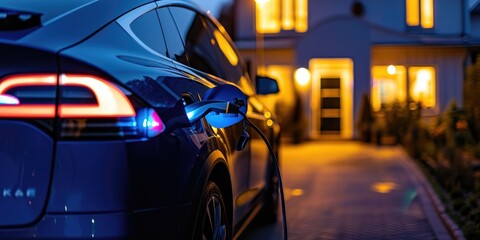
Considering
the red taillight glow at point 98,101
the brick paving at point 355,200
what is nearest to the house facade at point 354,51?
the brick paving at point 355,200

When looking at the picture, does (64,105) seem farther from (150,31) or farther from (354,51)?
(354,51)

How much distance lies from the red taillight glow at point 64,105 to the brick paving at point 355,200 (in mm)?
3628

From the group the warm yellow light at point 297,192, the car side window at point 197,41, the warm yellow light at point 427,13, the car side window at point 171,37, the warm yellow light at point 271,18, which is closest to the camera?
the car side window at point 171,37

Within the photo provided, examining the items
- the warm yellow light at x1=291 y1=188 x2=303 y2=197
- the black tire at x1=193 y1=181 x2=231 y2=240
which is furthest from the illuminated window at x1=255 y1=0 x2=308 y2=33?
the black tire at x1=193 y1=181 x2=231 y2=240

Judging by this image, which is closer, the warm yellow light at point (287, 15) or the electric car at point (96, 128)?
the electric car at point (96, 128)

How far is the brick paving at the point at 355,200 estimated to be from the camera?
652 centimetres

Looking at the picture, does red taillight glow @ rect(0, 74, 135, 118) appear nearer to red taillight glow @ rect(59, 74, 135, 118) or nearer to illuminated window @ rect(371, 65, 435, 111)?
red taillight glow @ rect(59, 74, 135, 118)

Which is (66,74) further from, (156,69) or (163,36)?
(163,36)

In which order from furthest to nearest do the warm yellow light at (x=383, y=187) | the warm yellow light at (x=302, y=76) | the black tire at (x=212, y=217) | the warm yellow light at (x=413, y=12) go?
1. the warm yellow light at (x=302, y=76)
2. the warm yellow light at (x=383, y=187)
3. the warm yellow light at (x=413, y=12)
4. the black tire at (x=212, y=217)

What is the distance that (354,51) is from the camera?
635 inches

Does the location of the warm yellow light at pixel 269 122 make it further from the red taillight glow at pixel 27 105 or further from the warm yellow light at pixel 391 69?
the warm yellow light at pixel 391 69

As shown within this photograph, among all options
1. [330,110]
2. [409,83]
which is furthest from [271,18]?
[409,83]

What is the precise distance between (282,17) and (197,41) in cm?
1387

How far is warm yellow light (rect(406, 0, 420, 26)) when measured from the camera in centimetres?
789
